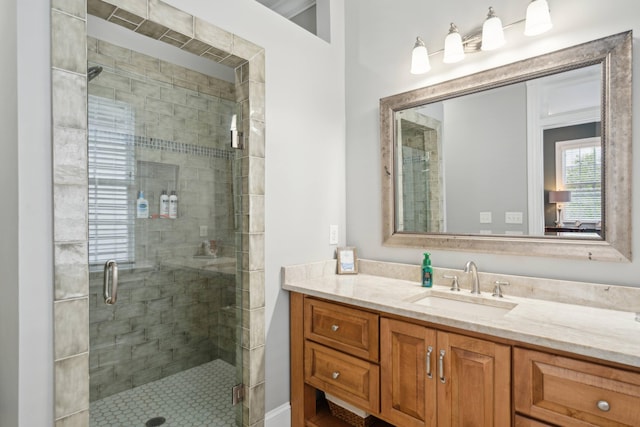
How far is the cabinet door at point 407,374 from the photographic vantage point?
1.36 metres

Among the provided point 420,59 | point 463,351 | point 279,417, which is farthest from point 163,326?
point 420,59

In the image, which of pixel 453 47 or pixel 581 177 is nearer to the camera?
pixel 581 177

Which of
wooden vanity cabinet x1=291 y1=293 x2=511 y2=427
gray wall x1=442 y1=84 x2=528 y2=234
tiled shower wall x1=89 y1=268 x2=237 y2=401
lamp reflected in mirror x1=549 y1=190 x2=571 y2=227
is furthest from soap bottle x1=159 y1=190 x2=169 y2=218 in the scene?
lamp reflected in mirror x1=549 y1=190 x2=571 y2=227

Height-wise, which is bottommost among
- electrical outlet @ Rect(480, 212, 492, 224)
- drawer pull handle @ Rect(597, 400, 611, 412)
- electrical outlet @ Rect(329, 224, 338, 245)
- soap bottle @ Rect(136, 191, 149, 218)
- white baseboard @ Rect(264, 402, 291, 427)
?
white baseboard @ Rect(264, 402, 291, 427)

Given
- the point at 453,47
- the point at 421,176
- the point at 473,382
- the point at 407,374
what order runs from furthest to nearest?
the point at 421,176
the point at 453,47
the point at 407,374
the point at 473,382

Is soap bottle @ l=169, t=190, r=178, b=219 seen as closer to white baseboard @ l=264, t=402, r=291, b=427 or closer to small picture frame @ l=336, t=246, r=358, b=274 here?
small picture frame @ l=336, t=246, r=358, b=274

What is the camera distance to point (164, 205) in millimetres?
2039

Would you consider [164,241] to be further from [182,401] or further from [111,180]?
[182,401]

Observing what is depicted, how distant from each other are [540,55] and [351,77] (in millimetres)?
1107

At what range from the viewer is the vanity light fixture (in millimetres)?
1506

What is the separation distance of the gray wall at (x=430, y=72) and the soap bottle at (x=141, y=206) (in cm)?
125

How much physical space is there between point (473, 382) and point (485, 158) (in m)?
1.09

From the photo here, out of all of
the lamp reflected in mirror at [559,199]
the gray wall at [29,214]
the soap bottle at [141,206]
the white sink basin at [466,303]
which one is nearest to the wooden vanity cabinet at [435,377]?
the white sink basin at [466,303]

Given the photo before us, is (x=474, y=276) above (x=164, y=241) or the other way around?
the other way around
